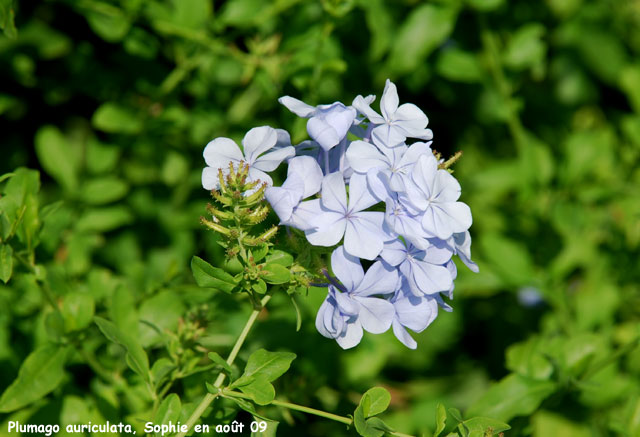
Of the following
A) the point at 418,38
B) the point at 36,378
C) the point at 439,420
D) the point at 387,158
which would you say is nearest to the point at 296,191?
the point at 387,158

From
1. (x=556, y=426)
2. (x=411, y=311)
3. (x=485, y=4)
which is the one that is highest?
(x=485, y=4)

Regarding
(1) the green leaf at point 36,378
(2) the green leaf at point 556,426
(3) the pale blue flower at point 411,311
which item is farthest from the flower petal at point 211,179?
(2) the green leaf at point 556,426

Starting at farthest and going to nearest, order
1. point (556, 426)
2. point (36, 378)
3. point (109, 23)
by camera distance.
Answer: point (556, 426) → point (109, 23) → point (36, 378)

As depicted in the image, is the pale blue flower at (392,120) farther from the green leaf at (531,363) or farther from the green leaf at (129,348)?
the green leaf at (531,363)

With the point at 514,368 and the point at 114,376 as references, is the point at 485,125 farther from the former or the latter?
the point at 114,376

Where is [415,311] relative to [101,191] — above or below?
above

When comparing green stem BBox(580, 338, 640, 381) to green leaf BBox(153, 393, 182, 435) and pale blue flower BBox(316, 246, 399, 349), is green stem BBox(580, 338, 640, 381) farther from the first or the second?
green leaf BBox(153, 393, 182, 435)

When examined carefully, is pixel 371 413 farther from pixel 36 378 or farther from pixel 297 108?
pixel 36 378
